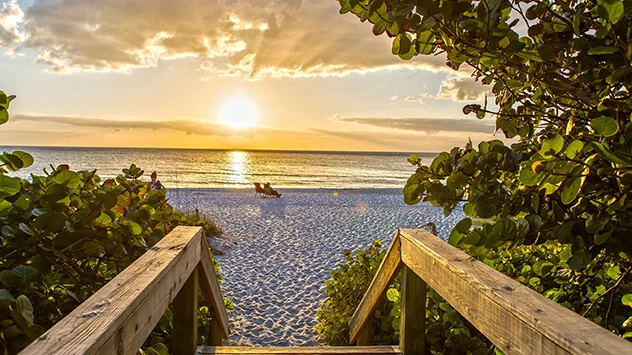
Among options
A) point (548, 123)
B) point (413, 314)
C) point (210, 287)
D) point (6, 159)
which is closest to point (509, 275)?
point (413, 314)

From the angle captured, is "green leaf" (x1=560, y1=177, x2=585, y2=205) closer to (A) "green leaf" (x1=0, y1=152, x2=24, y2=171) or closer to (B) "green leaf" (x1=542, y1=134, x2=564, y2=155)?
(B) "green leaf" (x1=542, y1=134, x2=564, y2=155)

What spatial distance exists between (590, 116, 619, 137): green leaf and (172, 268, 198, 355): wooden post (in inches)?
85.0

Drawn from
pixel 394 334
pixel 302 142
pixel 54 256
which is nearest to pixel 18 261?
pixel 54 256

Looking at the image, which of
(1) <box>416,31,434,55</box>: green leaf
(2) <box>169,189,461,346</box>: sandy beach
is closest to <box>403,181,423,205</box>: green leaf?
(1) <box>416,31,434,55</box>: green leaf

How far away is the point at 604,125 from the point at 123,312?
1270mm

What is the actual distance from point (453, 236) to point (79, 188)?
1784 mm

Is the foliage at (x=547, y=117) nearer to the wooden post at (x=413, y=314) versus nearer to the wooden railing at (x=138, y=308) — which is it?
the wooden railing at (x=138, y=308)

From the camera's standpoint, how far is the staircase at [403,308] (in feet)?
3.12

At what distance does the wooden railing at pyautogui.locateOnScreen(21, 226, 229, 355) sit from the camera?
0.94 meters

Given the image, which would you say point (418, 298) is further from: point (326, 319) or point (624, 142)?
point (326, 319)

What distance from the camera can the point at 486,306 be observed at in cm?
136

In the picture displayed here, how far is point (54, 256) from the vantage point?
5.94 feet

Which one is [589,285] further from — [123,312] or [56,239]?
[56,239]

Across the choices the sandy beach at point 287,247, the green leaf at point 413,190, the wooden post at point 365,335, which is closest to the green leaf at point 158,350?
the green leaf at point 413,190
